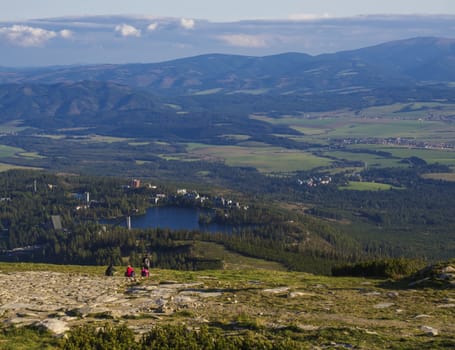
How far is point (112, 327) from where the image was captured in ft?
76.2

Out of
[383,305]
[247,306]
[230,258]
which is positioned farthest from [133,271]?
[230,258]

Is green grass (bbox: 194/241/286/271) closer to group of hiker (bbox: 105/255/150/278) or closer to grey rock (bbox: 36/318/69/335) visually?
group of hiker (bbox: 105/255/150/278)

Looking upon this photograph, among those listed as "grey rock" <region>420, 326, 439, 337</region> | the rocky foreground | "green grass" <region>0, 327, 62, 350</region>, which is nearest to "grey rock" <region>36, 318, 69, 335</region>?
the rocky foreground

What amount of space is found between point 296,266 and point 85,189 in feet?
380

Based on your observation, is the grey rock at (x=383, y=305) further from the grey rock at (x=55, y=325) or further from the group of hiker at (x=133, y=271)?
the group of hiker at (x=133, y=271)

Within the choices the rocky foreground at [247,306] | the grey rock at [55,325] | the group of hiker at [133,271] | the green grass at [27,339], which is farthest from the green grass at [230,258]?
the green grass at [27,339]

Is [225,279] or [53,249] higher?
[225,279]

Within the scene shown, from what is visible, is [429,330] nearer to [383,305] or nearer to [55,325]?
[383,305]

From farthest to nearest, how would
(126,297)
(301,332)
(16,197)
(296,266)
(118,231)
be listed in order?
(16,197) → (118,231) → (296,266) → (126,297) → (301,332)

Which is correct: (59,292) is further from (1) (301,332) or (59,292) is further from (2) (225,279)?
(1) (301,332)

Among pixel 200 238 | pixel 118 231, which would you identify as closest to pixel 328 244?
pixel 200 238

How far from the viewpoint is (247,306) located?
27766mm

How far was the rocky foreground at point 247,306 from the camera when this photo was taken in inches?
931

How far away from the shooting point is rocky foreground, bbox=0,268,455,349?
77.6 feet
